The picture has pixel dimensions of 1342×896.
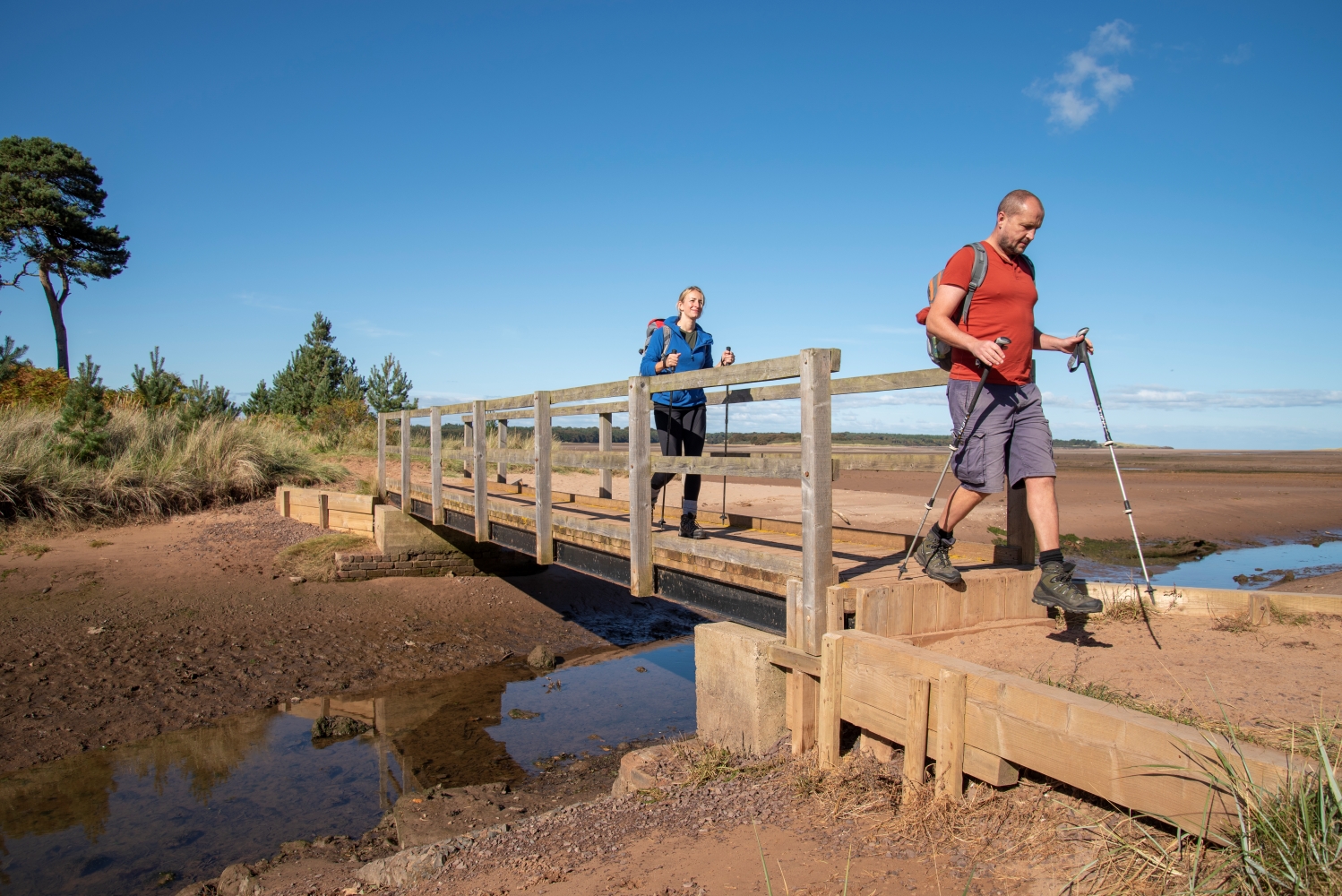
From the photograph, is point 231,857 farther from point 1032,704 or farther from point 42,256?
point 42,256

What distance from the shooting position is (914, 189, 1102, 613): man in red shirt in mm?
4016

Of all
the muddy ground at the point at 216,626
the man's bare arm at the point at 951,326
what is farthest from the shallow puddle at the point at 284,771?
the man's bare arm at the point at 951,326

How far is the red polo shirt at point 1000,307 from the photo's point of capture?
407cm

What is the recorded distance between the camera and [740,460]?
4.79m

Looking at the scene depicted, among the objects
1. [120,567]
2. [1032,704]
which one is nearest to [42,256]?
[120,567]

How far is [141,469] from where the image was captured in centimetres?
1266

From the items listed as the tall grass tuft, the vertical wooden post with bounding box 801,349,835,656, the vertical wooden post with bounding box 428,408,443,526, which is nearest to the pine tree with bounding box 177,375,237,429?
the tall grass tuft

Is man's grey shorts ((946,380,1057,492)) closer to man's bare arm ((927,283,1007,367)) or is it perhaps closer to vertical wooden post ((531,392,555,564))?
man's bare arm ((927,283,1007,367))

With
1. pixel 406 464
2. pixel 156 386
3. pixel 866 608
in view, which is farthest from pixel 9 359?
pixel 866 608

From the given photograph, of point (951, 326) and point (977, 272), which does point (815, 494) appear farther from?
point (977, 272)

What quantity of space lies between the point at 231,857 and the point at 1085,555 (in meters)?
12.9

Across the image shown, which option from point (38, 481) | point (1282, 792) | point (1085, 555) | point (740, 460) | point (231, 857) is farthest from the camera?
point (1085, 555)

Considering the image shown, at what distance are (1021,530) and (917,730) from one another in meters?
1.97

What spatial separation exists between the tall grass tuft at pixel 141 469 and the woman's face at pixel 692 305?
9.80m
